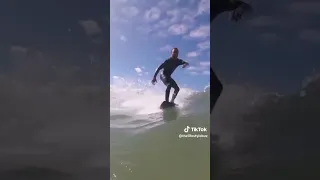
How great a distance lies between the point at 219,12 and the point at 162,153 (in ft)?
3.66

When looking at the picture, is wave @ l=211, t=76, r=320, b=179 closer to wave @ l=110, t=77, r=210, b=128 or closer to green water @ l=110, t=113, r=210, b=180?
green water @ l=110, t=113, r=210, b=180

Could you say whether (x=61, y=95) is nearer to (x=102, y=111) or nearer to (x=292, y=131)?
(x=102, y=111)

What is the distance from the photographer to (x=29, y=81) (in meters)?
3.19

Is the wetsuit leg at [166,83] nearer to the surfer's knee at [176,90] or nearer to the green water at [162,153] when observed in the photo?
the surfer's knee at [176,90]

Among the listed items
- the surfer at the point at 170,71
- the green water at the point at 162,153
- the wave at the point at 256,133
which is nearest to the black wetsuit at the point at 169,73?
the surfer at the point at 170,71

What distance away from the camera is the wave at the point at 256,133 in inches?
123

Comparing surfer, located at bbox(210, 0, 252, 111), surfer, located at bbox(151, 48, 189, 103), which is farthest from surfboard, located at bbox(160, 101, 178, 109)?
surfer, located at bbox(210, 0, 252, 111)

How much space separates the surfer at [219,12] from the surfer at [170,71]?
246 millimetres

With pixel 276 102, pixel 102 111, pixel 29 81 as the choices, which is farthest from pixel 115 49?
pixel 276 102

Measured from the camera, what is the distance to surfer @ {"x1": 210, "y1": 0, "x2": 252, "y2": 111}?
3.14 meters

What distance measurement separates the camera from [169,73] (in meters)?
3.19

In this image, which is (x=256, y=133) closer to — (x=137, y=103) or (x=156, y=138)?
(x=156, y=138)

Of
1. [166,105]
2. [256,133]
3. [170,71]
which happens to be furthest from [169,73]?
[256,133]

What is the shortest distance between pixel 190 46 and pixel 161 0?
0.40 metres
